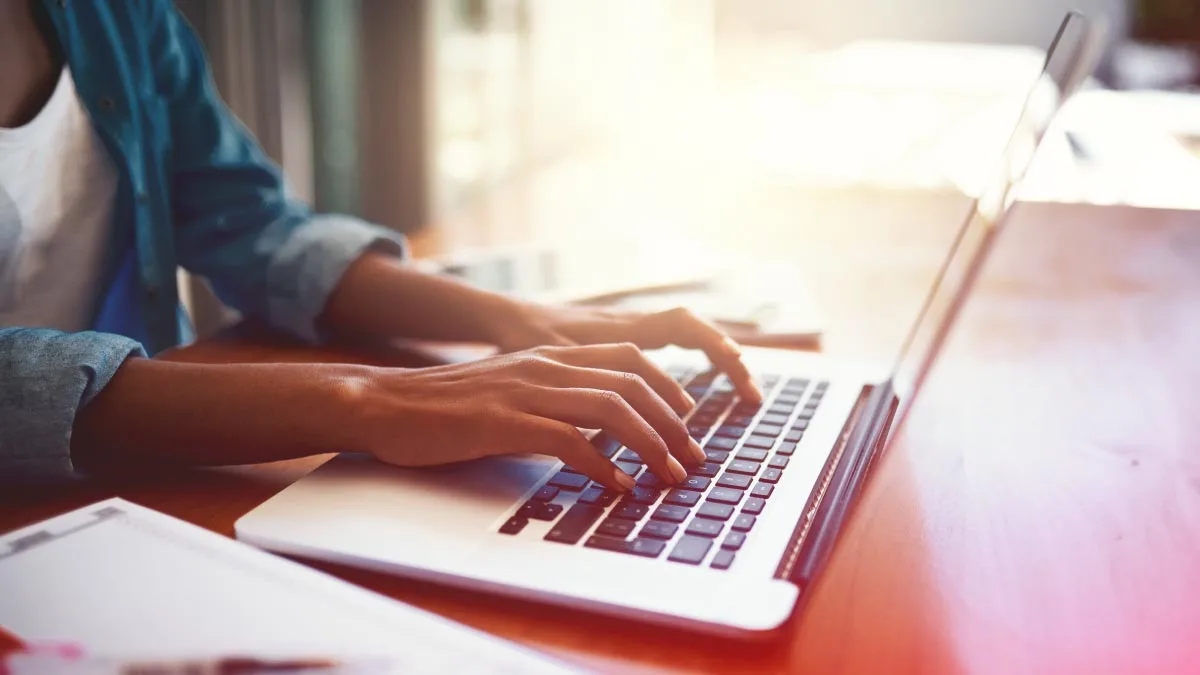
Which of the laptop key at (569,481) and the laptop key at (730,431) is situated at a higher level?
the laptop key at (569,481)

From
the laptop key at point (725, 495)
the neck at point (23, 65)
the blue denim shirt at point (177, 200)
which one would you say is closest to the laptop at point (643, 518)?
the laptop key at point (725, 495)

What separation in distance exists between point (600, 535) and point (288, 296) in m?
0.51

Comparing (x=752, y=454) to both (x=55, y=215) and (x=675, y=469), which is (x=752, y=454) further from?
(x=55, y=215)

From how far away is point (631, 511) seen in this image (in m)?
0.54

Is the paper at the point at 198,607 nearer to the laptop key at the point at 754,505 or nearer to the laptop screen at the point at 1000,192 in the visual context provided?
the laptop key at the point at 754,505

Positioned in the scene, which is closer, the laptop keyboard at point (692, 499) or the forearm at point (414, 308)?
the laptop keyboard at point (692, 499)

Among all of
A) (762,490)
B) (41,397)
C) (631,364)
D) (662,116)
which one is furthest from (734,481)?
(662,116)

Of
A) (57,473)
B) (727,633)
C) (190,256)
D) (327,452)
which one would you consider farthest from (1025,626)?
(190,256)

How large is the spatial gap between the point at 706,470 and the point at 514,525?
0.44 ft

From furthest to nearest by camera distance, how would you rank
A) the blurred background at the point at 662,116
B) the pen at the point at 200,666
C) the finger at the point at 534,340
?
the blurred background at the point at 662,116 < the finger at the point at 534,340 < the pen at the point at 200,666

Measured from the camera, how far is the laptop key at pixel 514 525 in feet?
1.72

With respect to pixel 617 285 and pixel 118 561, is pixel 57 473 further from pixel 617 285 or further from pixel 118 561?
pixel 617 285

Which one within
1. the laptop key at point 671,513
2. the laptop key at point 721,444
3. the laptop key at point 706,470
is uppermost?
the laptop key at point 671,513

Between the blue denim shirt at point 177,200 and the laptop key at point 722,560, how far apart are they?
53 centimetres
